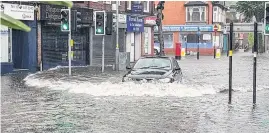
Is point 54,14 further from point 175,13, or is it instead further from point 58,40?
point 175,13

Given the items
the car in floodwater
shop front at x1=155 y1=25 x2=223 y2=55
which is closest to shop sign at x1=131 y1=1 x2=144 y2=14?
the car in floodwater

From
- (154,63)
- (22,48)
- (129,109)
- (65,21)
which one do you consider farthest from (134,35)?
(129,109)

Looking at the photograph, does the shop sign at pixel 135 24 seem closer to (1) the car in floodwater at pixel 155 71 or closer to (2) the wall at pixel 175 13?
(1) the car in floodwater at pixel 155 71

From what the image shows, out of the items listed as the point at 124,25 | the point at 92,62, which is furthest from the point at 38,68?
the point at 124,25

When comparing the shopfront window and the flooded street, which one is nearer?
the flooded street

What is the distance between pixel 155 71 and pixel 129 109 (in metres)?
4.72

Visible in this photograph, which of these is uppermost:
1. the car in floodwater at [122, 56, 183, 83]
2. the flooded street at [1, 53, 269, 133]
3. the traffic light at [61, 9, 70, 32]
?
the traffic light at [61, 9, 70, 32]

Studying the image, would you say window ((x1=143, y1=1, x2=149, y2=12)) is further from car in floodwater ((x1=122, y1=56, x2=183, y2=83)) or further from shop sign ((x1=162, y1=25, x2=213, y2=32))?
car in floodwater ((x1=122, y1=56, x2=183, y2=83))

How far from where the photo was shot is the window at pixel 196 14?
207 feet

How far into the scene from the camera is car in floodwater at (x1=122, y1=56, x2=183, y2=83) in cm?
1546

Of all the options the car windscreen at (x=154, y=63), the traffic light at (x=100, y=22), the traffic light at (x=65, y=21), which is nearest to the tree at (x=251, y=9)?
the traffic light at (x=100, y=22)

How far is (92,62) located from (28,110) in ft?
66.8

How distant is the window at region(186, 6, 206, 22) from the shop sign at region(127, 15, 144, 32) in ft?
89.6

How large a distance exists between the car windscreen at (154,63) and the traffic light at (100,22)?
7.13 meters
